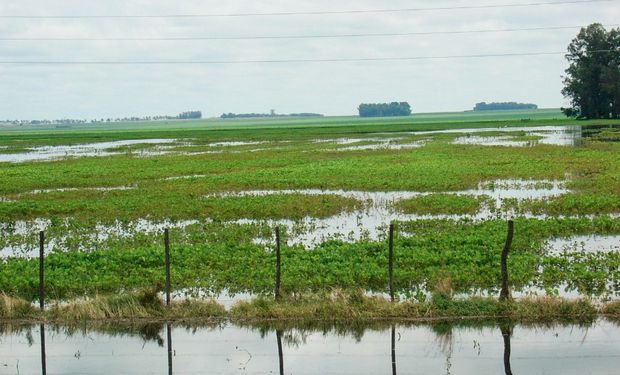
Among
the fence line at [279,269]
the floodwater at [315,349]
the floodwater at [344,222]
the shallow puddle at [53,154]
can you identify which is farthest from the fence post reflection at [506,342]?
the shallow puddle at [53,154]

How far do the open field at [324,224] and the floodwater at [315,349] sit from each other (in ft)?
6.98

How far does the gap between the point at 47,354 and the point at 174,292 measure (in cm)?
434

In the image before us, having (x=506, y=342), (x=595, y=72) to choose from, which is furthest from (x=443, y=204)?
(x=595, y=72)

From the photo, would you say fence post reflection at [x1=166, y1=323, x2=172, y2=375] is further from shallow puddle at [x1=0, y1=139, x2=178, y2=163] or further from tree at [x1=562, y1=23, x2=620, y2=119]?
tree at [x1=562, y1=23, x2=620, y2=119]

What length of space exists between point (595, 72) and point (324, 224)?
104 m

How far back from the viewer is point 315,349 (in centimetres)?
1516

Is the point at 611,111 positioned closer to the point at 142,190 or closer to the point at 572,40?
the point at 572,40

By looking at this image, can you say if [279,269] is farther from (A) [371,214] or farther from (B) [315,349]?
(A) [371,214]

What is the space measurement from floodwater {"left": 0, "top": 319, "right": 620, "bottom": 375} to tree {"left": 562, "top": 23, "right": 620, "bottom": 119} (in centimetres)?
11070

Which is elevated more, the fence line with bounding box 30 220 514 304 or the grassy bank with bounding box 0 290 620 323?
the fence line with bounding box 30 220 514 304

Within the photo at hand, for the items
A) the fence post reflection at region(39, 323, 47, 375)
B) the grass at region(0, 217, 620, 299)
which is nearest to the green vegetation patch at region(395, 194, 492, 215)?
the grass at region(0, 217, 620, 299)

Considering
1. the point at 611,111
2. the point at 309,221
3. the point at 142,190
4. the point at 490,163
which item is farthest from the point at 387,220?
the point at 611,111

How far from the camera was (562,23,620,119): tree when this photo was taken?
11875 cm

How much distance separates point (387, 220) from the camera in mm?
29453
